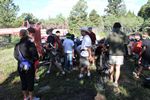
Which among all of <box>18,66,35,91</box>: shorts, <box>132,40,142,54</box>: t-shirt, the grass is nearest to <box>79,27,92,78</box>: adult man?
the grass

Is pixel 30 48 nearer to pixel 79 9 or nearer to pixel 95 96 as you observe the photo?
pixel 95 96

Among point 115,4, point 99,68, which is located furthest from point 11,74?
point 115,4

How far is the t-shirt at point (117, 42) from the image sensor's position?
35.1 ft

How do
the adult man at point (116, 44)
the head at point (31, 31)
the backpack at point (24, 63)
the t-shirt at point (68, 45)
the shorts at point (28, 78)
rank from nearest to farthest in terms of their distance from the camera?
the backpack at point (24, 63) < the shorts at point (28, 78) < the adult man at point (116, 44) < the head at point (31, 31) < the t-shirt at point (68, 45)

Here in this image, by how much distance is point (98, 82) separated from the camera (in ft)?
38.1

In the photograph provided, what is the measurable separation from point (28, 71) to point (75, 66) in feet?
19.3

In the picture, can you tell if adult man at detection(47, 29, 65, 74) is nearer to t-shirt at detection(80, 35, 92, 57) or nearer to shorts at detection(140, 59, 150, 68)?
t-shirt at detection(80, 35, 92, 57)

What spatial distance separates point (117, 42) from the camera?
420 inches

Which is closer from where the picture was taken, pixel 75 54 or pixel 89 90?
pixel 89 90

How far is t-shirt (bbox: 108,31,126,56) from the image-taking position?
1069 cm

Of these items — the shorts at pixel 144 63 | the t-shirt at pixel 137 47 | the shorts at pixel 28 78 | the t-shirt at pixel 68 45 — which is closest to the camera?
the shorts at pixel 28 78

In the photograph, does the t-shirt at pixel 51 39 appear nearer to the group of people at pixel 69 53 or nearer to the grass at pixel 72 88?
the group of people at pixel 69 53

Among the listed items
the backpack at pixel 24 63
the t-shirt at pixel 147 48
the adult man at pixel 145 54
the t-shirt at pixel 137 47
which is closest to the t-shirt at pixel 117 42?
the adult man at pixel 145 54

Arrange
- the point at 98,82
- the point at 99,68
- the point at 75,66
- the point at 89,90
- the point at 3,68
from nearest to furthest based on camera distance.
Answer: the point at 89,90
the point at 98,82
the point at 99,68
the point at 75,66
the point at 3,68
